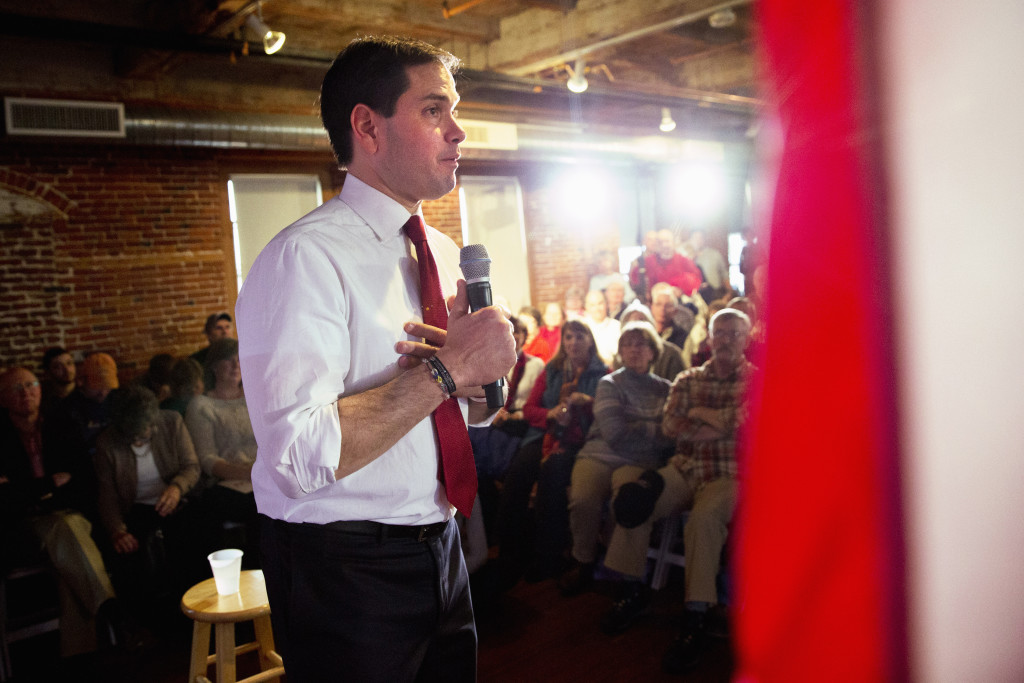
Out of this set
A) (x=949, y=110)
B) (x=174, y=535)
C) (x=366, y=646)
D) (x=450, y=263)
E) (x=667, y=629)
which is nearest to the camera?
(x=949, y=110)

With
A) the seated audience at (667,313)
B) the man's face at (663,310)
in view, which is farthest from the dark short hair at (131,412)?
the man's face at (663,310)

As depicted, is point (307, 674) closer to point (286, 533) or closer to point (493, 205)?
point (286, 533)

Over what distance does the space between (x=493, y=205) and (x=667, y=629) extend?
6.40 meters

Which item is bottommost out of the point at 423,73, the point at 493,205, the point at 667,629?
the point at 667,629

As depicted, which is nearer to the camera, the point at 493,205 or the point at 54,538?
the point at 54,538

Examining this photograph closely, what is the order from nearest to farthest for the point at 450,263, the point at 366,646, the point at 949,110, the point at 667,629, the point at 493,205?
the point at 949,110
the point at 366,646
the point at 450,263
the point at 667,629
the point at 493,205

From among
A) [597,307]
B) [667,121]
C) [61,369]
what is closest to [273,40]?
[61,369]

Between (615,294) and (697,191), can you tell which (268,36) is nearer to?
(615,294)

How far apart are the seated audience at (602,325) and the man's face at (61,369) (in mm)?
3989

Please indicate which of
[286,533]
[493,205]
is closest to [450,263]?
[286,533]

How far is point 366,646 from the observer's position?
3.51 feet

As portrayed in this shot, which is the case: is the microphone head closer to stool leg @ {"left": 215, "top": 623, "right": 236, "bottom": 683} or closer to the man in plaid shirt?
stool leg @ {"left": 215, "top": 623, "right": 236, "bottom": 683}

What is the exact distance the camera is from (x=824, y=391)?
0.40 m

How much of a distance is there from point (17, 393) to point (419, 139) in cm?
346
